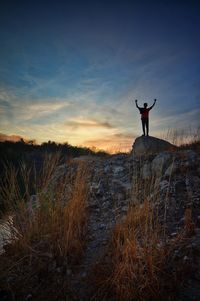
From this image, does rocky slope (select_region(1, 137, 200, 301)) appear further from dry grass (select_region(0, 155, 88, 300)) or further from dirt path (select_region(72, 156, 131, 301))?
dry grass (select_region(0, 155, 88, 300))

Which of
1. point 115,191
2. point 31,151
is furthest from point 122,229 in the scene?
point 31,151

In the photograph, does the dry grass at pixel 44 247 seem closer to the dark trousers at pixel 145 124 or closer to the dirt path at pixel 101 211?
the dirt path at pixel 101 211

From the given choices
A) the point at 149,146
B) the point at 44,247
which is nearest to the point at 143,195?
the point at 44,247

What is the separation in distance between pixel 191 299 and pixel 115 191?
3773 millimetres

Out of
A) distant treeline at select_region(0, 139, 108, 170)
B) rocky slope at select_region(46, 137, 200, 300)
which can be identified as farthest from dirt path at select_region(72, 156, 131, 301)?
distant treeline at select_region(0, 139, 108, 170)

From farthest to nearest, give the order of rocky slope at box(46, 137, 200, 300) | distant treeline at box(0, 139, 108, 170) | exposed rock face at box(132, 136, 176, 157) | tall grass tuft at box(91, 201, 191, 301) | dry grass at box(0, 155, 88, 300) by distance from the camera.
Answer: distant treeline at box(0, 139, 108, 170), exposed rock face at box(132, 136, 176, 157), rocky slope at box(46, 137, 200, 300), dry grass at box(0, 155, 88, 300), tall grass tuft at box(91, 201, 191, 301)

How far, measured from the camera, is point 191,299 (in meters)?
2.48

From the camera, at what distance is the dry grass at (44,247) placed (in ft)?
9.91

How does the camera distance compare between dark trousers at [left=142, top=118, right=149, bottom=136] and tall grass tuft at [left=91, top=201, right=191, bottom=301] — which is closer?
tall grass tuft at [left=91, top=201, right=191, bottom=301]

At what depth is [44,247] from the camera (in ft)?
11.4

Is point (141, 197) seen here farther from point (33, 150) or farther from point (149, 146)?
point (33, 150)

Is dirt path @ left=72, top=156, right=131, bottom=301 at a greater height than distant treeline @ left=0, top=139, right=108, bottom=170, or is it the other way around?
distant treeline @ left=0, top=139, right=108, bottom=170

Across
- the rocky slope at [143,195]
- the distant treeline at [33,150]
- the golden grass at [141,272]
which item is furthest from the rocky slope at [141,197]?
the distant treeline at [33,150]

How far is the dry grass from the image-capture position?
3.02 m
